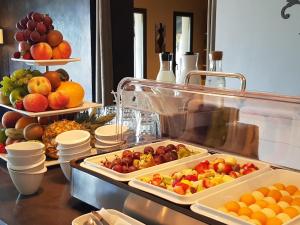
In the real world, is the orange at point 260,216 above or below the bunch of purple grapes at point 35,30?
below

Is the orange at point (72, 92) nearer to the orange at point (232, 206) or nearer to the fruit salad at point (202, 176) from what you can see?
the fruit salad at point (202, 176)

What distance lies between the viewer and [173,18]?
6641mm

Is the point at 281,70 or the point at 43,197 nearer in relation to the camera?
the point at 43,197

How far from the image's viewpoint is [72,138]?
1.25 meters

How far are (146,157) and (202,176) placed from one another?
0.18 metres

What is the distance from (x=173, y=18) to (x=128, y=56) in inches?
116

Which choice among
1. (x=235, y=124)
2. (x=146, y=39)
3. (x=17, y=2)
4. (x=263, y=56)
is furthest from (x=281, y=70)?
(x=146, y=39)

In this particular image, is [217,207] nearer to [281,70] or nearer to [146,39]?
[281,70]

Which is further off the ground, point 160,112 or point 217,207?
point 160,112

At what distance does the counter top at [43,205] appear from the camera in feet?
3.35

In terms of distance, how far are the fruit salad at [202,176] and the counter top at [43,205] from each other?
0.80 feet

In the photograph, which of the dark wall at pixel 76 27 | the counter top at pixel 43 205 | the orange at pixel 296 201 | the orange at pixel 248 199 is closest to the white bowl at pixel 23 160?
the counter top at pixel 43 205

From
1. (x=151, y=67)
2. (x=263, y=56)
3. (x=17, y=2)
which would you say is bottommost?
(x=151, y=67)

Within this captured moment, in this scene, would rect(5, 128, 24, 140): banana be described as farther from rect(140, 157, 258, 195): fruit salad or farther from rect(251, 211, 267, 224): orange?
rect(251, 211, 267, 224): orange
